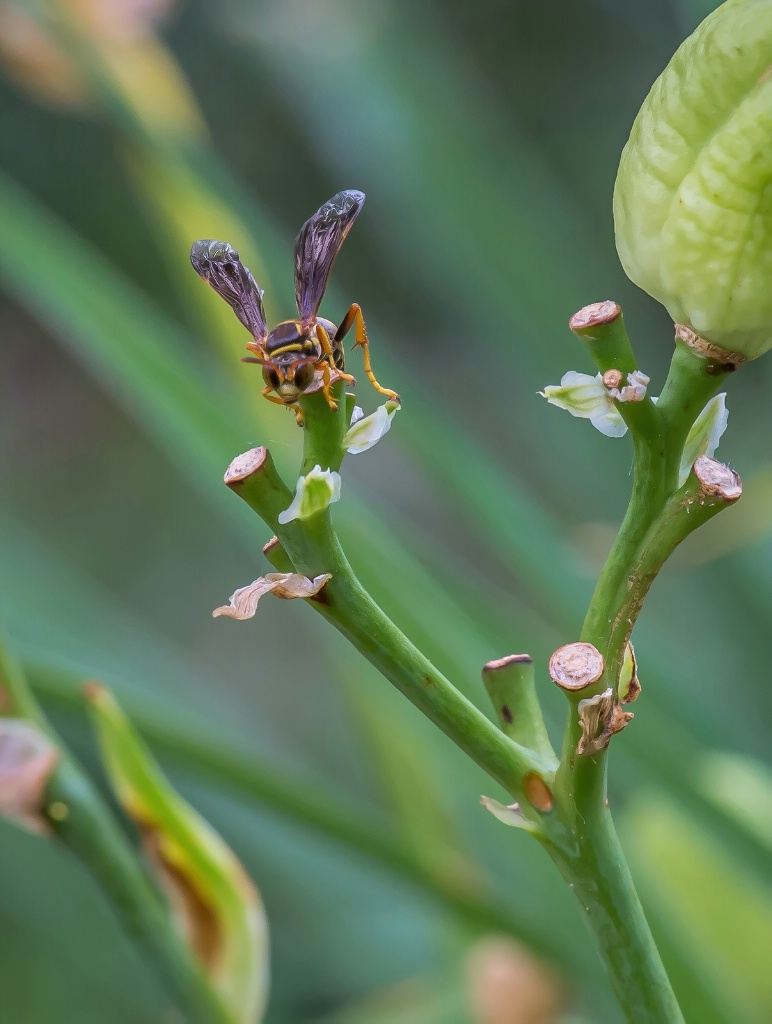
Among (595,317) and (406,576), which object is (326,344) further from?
(406,576)

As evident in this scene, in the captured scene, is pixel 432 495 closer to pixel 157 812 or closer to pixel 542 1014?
pixel 542 1014

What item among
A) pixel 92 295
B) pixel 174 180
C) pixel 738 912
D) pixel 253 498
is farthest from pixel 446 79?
pixel 253 498

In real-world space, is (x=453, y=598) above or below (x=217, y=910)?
below

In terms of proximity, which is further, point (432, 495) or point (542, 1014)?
point (432, 495)

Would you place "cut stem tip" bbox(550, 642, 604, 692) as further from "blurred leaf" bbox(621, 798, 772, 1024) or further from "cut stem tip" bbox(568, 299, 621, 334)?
"blurred leaf" bbox(621, 798, 772, 1024)

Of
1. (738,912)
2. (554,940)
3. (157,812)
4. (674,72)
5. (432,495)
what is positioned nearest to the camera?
(674,72)

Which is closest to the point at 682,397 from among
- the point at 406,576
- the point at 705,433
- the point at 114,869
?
the point at 705,433
